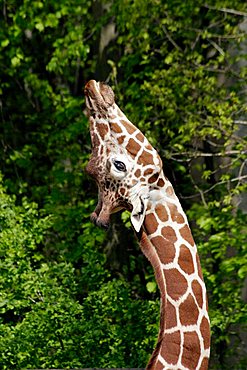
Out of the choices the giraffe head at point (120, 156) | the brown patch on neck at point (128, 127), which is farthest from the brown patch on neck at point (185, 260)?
the brown patch on neck at point (128, 127)

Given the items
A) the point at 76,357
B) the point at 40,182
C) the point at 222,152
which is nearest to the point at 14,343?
the point at 76,357

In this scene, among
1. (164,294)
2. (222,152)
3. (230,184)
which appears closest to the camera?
(164,294)

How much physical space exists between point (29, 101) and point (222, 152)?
12.5ft

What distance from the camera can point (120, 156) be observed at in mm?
4137

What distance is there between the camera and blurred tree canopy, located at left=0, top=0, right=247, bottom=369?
6762 mm

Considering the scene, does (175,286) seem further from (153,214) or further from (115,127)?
(115,127)

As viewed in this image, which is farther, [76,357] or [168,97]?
[168,97]

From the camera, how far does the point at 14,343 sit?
6426 mm

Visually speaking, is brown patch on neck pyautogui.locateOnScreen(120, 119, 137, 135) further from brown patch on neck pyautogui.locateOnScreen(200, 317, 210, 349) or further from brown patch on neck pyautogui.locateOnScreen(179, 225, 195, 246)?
brown patch on neck pyautogui.locateOnScreen(200, 317, 210, 349)

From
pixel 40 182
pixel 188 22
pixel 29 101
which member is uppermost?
pixel 188 22

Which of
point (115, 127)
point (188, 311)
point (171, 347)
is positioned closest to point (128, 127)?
point (115, 127)

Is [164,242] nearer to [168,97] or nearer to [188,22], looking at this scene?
[168,97]

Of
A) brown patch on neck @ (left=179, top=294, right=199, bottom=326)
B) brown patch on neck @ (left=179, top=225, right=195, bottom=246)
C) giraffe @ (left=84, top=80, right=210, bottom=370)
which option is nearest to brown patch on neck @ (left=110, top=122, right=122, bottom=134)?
giraffe @ (left=84, top=80, right=210, bottom=370)

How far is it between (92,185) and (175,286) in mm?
5906
